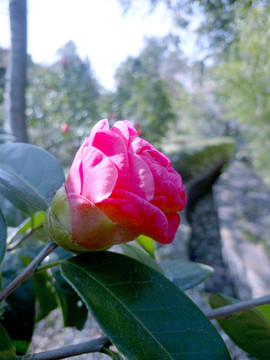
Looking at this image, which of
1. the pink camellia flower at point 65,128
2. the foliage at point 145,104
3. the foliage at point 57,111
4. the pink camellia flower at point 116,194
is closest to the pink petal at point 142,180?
the pink camellia flower at point 116,194

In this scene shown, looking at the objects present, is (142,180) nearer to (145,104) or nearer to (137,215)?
(137,215)

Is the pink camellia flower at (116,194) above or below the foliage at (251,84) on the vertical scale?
below

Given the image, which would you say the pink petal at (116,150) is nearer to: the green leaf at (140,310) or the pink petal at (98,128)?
the pink petal at (98,128)

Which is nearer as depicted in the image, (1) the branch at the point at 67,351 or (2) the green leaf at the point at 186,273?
(1) the branch at the point at 67,351

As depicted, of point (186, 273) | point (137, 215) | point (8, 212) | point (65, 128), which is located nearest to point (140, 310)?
point (137, 215)

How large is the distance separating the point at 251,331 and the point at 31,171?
0.42 meters

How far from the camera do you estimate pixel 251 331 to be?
20.1 inches

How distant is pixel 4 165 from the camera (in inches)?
18.2

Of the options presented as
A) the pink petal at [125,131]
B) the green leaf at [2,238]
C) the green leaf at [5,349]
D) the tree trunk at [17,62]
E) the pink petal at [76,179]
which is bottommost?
the green leaf at [5,349]

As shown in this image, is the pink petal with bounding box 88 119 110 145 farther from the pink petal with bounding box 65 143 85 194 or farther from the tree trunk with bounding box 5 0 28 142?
the tree trunk with bounding box 5 0 28 142

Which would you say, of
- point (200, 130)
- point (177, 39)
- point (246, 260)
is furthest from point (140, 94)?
point (200, 130)

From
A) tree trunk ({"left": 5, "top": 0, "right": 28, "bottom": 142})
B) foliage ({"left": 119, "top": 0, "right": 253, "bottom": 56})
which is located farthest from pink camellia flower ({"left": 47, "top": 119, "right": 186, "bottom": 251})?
foliage ({"left": 119, "top": 0, "right": 253, "bottom": 56})

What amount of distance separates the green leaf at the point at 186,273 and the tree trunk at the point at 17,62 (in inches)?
42.2

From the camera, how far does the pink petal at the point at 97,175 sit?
0.99ft
